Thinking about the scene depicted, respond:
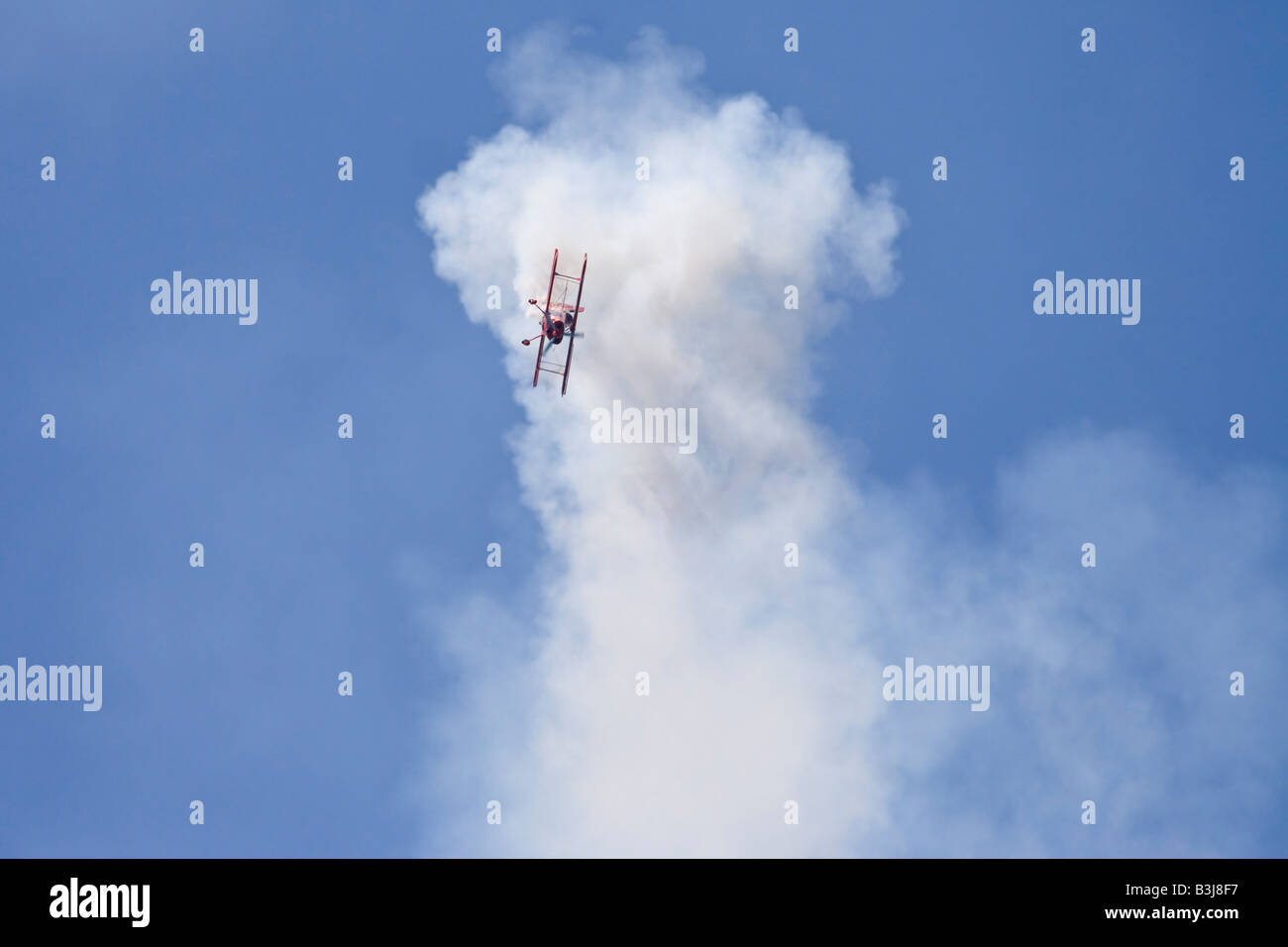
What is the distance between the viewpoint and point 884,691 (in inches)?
2876

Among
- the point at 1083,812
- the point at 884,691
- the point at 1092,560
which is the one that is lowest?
the point at 1083,812

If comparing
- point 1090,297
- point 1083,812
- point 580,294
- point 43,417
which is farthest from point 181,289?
point 1083,812

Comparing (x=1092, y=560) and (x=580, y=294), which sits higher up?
(x=580, y=294)

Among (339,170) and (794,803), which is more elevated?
(339,170)

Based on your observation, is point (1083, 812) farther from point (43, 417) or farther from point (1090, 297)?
point (43, 417)

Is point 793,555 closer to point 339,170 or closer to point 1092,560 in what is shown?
point 1092,560

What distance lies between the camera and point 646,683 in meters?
73.1

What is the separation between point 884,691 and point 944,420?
707 inches

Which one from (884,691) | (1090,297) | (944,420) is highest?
(1090,297)

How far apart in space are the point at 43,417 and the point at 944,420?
58521 mm

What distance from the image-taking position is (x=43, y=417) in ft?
242

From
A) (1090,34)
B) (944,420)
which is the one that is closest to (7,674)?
(944,420)
